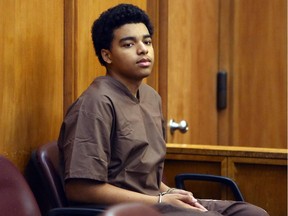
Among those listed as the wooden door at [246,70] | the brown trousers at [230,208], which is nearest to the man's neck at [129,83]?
the brown trousers at [230,208]

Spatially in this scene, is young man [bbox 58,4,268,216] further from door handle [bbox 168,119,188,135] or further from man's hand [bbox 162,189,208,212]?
door handle [bbox 168,119,188,135]

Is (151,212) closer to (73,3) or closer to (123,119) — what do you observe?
(123,119)

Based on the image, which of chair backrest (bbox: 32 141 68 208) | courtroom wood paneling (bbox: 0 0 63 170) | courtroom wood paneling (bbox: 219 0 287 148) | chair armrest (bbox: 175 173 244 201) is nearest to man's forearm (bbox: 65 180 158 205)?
chair backrest (bbox: 32 141 68 208)

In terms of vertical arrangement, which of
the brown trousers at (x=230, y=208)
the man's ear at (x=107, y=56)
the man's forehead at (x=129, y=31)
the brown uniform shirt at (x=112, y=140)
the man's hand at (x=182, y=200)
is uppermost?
the man's forehead at (x=129, y=31)

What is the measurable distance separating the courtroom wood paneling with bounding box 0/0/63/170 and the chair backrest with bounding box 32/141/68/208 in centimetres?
13

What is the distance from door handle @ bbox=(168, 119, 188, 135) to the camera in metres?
4.22

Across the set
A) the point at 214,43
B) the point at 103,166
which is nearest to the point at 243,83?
the point at 214,43

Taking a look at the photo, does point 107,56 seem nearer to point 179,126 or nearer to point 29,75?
point 29,75

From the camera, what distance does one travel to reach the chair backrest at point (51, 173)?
111 inches

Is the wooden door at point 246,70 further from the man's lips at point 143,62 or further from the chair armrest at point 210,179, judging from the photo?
the man's lips at point 143,62

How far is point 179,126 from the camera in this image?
167 inches

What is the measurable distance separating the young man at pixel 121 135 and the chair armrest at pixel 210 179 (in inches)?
10.5

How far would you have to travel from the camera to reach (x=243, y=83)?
201 inches

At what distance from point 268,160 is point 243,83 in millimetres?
1806
